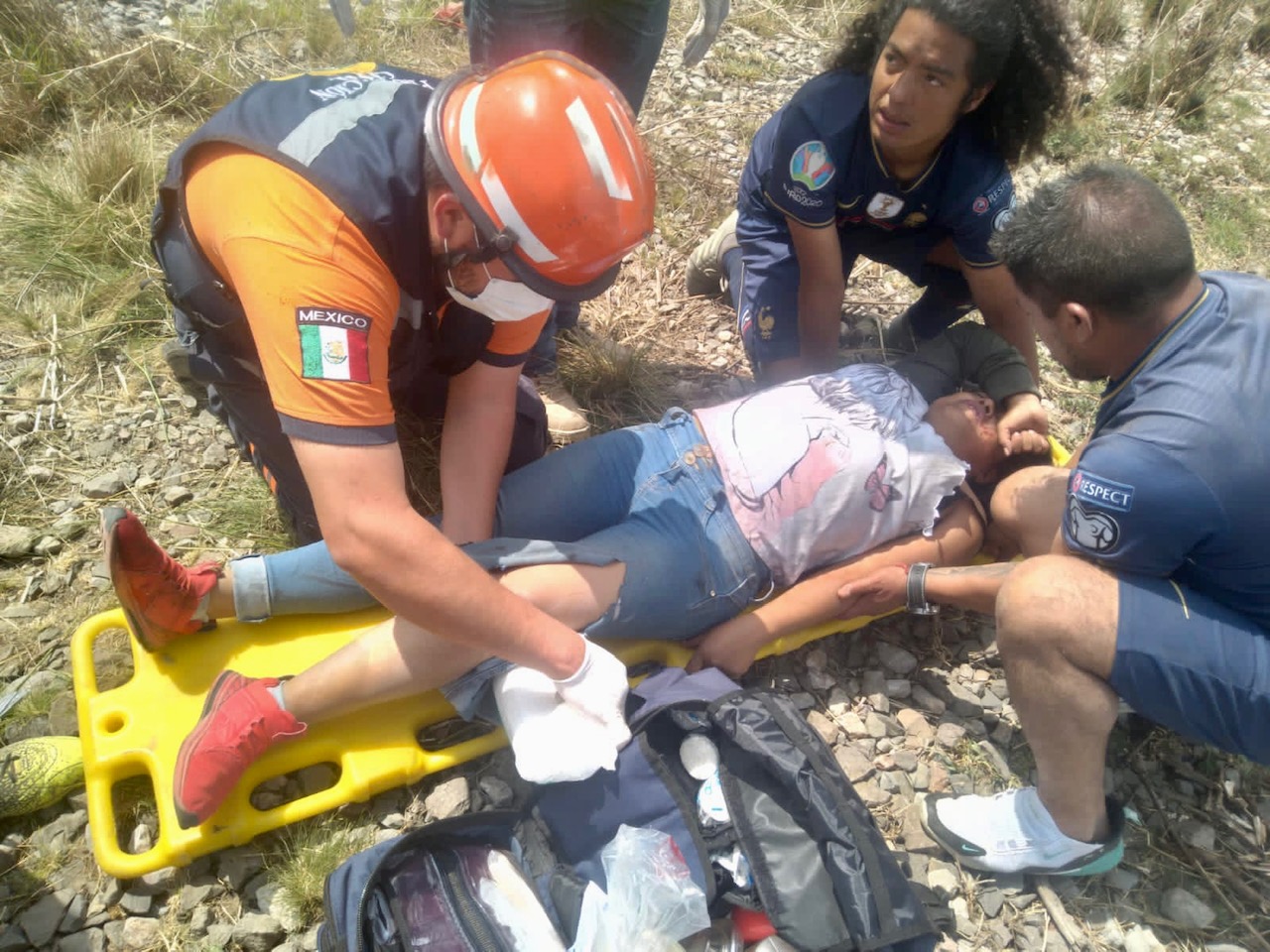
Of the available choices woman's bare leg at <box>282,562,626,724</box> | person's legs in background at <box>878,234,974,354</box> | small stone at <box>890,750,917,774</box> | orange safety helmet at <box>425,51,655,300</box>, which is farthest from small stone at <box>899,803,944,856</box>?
person's legs in background at <box>878,234,974,354</box>

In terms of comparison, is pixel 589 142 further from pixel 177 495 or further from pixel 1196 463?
pixel 177 495

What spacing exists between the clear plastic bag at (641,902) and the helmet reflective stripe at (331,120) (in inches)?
62.2

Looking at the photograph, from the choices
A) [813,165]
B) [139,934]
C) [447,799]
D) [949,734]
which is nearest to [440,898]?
[447,799]

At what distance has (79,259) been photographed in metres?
3.24

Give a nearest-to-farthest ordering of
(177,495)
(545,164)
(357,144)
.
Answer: (545,164)
(357,144)
(177,495)

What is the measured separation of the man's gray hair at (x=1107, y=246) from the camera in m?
1.87

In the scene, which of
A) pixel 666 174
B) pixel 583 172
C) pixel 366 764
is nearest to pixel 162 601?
pixel 366 764

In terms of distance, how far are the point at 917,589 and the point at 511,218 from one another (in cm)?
157

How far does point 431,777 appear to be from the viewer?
86.3 inches

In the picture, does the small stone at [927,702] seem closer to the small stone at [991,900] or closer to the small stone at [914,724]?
the small stone at [914,724]

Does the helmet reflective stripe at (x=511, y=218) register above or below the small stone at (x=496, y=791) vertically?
above

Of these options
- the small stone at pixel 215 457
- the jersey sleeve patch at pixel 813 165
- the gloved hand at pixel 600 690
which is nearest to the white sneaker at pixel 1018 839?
the gloved hand at pixel 600 690

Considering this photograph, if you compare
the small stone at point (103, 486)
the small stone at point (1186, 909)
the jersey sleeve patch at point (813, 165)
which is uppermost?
the jersey sleeve patch at point (813, 165)

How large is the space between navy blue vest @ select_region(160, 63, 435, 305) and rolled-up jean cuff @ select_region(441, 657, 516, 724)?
2.91 feet
